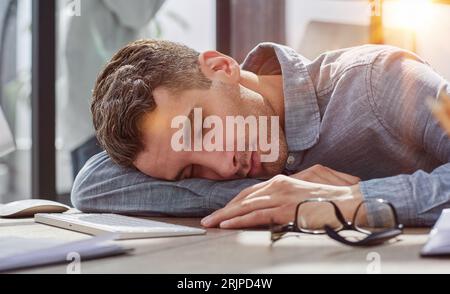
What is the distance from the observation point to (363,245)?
0.54m

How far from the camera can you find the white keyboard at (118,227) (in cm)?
64

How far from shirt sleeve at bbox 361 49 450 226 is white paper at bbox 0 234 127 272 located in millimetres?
291

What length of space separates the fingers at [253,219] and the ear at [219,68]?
292 mm

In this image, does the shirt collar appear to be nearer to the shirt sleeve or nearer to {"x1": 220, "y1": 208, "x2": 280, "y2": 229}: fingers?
the shirt sleeve

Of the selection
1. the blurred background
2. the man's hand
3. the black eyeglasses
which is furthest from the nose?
the blurred background

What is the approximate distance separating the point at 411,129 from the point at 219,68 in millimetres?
307

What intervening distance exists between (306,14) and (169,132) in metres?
0.98

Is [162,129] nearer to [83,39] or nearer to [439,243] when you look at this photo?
[439,243]

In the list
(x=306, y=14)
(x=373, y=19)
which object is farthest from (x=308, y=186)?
(x=373, y=19)

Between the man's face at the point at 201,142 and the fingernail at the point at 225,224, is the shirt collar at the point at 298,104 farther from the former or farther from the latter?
the fingernail at the point at 225,224

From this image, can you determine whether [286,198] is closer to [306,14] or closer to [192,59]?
[192,59]

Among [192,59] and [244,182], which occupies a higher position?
[192,59]
